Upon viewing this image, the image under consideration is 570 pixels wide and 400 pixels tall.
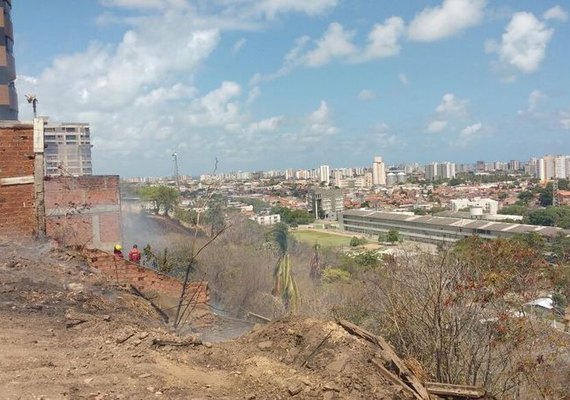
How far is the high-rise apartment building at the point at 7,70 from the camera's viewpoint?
112 ft

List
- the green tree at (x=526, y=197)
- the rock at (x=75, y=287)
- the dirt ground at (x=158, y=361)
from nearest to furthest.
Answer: the dirt ground at (x=158, y=361) < the rock at (x=75, y=287) < the green tree at (x=526, y=197)

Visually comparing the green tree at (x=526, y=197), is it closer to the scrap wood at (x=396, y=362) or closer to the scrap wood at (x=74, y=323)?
the scrap wood at (x=396, y=362)

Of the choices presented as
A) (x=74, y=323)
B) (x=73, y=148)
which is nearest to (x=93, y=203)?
(x=73, y=148)

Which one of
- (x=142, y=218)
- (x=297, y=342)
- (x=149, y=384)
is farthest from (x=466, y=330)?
(x=142, y=218)

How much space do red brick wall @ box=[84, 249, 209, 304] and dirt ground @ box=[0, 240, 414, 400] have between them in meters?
3.63

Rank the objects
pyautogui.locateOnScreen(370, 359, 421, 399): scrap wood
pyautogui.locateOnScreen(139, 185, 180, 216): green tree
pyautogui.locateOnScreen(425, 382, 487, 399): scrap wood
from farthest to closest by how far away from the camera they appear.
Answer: pyautogui.locateOnScreen(139, 185, 180, 216): green tree < pyautogui.locateOnScreen(425, 382, 487, 399): scrap wood < pyautogui.locateOnScreen(370, 359, 421, 399): scrap wood

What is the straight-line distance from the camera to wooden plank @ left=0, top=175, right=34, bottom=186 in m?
11.4

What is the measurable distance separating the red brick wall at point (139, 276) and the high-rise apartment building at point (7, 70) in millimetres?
27290

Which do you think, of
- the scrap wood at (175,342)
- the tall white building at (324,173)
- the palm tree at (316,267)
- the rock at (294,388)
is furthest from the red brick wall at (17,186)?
the tall white building at (324,173)

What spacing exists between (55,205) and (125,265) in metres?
5.79

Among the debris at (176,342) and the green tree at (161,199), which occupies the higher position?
the green tree at (161,199)

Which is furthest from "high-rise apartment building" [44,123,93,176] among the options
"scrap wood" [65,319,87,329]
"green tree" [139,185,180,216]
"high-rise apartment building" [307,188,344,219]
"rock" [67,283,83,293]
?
"high-rise apartment building" [307,188,344,219]

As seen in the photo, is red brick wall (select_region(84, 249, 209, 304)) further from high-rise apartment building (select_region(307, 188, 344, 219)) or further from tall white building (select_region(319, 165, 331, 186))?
tall white building (select_region(319, 165, 331, 186))

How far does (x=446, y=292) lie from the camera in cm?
893
